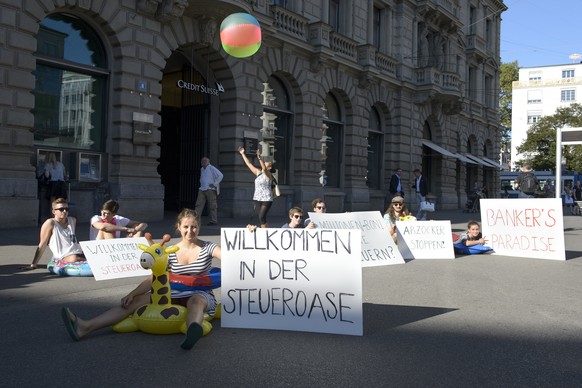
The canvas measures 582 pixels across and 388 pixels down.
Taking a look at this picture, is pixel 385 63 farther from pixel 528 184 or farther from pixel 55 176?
pixel 55 176

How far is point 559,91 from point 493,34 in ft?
157

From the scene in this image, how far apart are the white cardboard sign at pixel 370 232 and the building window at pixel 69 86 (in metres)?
7.37

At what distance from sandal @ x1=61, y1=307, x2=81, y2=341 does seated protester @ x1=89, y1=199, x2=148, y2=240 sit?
141 inches

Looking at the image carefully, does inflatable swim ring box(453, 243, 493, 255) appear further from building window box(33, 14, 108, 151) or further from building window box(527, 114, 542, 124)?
building window box(527, 114, 542, 124)

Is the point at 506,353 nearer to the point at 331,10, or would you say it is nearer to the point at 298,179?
the point at 298,179

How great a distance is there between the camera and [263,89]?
19062 millimetres

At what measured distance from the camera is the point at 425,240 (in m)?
10.6

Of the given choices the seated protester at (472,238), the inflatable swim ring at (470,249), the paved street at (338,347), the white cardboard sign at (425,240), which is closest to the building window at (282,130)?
the seated protester at (472,238)

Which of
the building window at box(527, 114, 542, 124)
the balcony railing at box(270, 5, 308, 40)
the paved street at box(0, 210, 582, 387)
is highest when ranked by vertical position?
the building window at box(527, 114, 542, 124)

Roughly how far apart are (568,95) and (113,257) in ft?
283

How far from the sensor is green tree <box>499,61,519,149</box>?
78.8m

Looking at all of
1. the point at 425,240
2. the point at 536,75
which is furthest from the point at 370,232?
the point at 536,75

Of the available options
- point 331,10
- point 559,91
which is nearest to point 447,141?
point 331,10

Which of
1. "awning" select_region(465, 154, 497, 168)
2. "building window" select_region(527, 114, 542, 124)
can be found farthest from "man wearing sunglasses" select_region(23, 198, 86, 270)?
"building window" select_region(527, 114, 542, 124)
